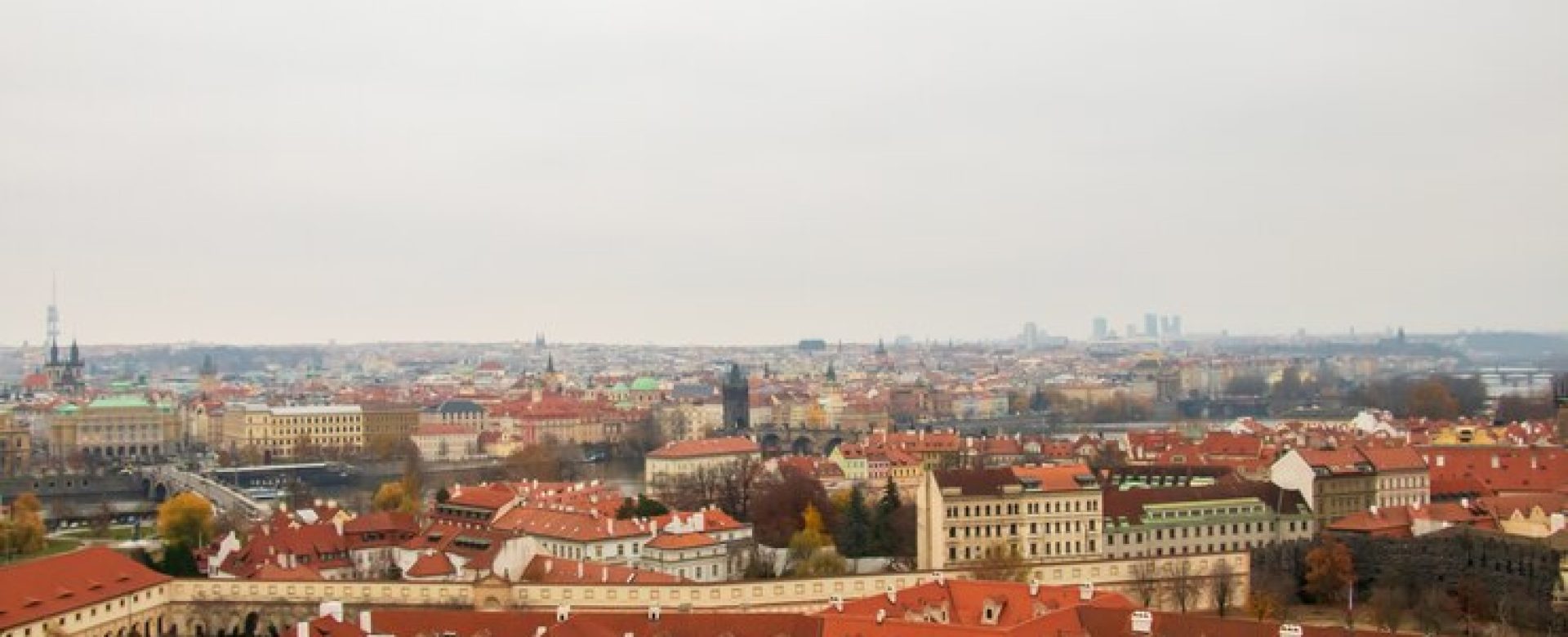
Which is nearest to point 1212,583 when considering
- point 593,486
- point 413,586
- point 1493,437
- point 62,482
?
point 413,586

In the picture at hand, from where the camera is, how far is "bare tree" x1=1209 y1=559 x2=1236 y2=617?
38.7m

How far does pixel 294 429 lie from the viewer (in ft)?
342

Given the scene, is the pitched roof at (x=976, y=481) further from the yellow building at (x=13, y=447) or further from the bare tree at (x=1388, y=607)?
the yellow building at (x=13, y=447)

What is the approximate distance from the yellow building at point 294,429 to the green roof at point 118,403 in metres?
5.49

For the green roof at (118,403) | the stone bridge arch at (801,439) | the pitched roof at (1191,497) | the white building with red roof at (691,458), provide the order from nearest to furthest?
the pitched roof at (1191,497)
the white building with red roof at (691,458)
the green roof at (118,403)
the stone bridge arch at (801,439)

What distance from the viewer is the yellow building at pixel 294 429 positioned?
10225cm

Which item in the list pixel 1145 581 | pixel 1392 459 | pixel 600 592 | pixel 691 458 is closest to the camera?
pixel 600 592

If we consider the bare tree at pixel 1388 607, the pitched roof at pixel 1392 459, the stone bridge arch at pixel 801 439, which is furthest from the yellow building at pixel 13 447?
the bare tree at pixel 1388 607

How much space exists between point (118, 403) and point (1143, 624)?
92107 mm

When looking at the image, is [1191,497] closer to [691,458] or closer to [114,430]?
[691,458]

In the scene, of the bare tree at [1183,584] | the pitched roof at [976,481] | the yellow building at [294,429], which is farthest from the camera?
the yellow building at [294,429]

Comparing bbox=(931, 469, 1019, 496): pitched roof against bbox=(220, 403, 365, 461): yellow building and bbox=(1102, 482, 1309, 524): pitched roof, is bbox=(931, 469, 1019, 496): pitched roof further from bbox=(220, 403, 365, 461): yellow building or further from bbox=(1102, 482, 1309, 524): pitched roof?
bbox=(220, 403, 365, 461): yellow building

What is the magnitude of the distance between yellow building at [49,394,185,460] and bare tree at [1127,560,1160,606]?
244ft

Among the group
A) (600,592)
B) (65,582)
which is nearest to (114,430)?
(65,582)
